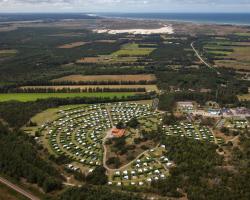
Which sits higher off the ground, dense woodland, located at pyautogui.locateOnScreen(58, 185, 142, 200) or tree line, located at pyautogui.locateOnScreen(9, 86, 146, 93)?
dense woodland, located at pyautogui.locateOnScreen(58, 185, 142, 200)

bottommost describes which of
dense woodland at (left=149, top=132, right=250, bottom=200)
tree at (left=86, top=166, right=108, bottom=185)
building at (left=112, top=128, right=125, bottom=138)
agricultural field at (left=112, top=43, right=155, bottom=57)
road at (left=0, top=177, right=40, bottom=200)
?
agricultural field at (left=112, top=43, right=155, bottom=57)

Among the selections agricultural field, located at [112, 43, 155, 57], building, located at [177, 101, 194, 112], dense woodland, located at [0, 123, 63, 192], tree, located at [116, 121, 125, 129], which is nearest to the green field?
building, located at [177, 101, 194, 112]

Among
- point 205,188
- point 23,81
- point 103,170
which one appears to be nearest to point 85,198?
point 103,170

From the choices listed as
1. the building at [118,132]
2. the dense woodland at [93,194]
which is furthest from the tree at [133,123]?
the dense woodland at [93,194]

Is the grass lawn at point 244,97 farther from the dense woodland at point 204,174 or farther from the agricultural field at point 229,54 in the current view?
the agricultural field at point 229,54

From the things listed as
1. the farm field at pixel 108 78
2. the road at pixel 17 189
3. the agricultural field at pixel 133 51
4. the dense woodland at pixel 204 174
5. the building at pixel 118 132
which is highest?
the dense woodland at pixel 204 174

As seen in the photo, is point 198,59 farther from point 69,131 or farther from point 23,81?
point 69,131

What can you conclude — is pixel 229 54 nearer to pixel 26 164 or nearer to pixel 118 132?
pixel 118 132

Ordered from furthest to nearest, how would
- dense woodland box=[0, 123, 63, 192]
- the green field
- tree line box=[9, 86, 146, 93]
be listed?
tree line box=[9, 86, 146, 93]
the green field
dense woodland box=[0, 123, 63, 192]

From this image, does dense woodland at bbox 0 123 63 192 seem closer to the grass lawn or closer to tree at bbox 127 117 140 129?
tree at bbox 127 117 140 129

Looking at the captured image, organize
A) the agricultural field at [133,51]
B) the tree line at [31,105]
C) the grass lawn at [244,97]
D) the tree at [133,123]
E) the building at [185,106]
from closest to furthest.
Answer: the tree at [133,123] < the tree line at [31,105] < the building at [185,106] < the grass lawn at [244,97] < the agricultural field at [133,51]

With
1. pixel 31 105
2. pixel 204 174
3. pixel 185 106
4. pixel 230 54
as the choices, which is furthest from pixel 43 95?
pixel 230 54
